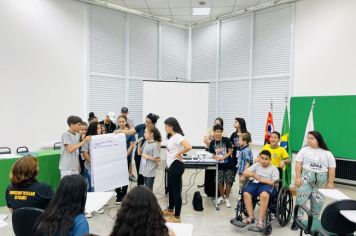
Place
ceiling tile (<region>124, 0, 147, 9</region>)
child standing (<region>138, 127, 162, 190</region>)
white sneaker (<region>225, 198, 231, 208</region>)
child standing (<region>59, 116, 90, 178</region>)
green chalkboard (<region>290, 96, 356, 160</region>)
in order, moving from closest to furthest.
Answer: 1. child standing (<region>59, 116, 90, 178</region>)
2. child standing (<region>138, 127, 162, 190</region>)
3. white sneaker (<region>225, 198, 231, 208</region>)
4. green chalkboard (<region>290, 96, 356, 160</region>)
5. ceiling tile (<region>124, 0, 147, 9</region>)

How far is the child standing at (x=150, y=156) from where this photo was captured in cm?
411

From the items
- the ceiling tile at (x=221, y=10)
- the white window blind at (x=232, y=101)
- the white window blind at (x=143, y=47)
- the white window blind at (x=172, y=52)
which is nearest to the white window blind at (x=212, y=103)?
the white window blind at (x=232, y=101)

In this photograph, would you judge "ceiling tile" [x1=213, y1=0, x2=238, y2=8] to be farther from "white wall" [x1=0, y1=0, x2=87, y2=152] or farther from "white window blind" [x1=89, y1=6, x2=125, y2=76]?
"white wall" [x1=0, y1=0, x2=87, y2=152]

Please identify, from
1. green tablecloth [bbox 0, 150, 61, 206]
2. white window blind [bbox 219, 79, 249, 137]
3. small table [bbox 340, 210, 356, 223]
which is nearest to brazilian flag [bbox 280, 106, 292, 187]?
small table [bbox 340, 210, 356, 223]

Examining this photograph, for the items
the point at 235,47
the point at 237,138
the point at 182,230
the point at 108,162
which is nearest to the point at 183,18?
the point at 235,47

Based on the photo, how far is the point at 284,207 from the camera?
150 inches

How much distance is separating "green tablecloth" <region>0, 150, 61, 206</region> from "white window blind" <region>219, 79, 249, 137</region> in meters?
4.58

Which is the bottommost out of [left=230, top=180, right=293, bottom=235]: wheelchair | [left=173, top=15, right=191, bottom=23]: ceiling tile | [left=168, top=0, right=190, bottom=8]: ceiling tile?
[left=230, top=180, right=293, bottom=235]: wheelchair

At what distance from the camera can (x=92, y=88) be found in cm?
696

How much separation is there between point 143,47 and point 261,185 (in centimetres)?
537

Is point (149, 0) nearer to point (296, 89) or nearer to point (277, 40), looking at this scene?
point (277, 40)

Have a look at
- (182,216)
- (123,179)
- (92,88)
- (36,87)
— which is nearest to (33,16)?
(36,87)

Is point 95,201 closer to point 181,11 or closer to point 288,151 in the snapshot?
point 288,151

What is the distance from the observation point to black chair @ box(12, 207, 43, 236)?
186 cm
